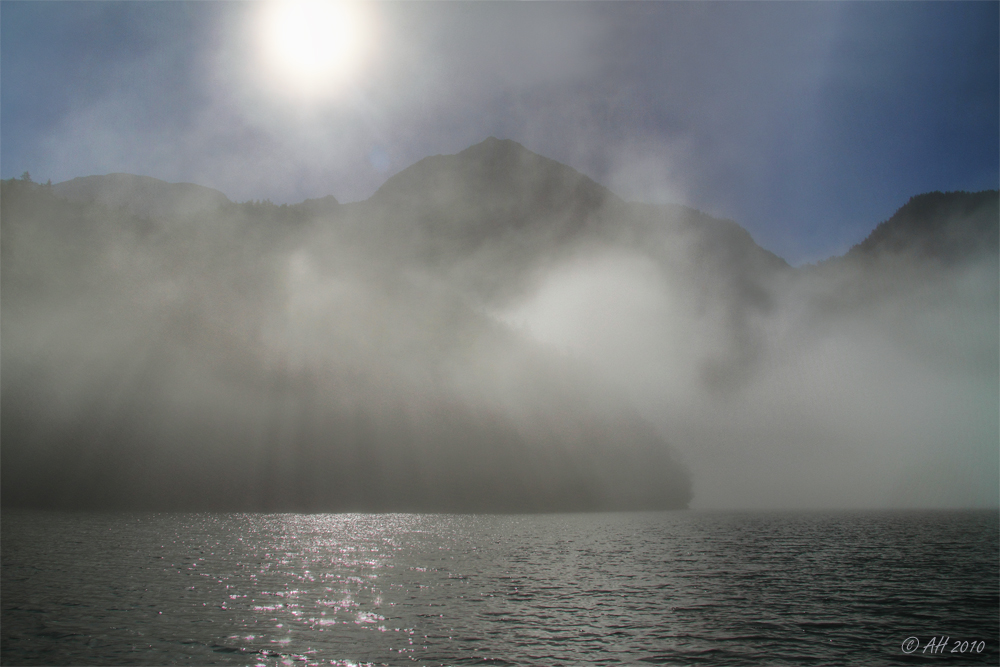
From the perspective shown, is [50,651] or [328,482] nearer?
[50,651]

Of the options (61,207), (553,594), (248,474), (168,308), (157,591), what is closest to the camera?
(157,591)

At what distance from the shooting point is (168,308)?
653 ft

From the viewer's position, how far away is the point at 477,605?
34.6m

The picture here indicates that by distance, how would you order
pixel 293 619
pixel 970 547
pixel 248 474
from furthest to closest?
pixel 248 474, pixel 970 547, pixel 293 619

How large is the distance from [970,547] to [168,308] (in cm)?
23042

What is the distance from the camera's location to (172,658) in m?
23.0

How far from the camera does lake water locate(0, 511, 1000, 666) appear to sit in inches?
981

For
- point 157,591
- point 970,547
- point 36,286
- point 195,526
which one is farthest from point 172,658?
point 36,286

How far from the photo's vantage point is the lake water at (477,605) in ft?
81.7

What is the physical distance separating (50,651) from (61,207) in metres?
216

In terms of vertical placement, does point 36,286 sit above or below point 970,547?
above

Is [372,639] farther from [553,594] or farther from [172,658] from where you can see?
[553,594]

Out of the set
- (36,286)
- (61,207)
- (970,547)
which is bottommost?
(970,547)

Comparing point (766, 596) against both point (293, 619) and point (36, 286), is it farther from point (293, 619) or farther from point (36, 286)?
point (36, 286)
